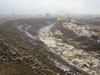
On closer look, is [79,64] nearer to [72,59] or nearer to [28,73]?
[72,59]

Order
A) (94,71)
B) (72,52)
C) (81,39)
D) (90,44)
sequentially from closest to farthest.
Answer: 1. (94,71)
2. (72,52)
3. (90,44)
4. (81,39)

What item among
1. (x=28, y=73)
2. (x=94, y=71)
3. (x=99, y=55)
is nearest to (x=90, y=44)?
(x=99, y=55)

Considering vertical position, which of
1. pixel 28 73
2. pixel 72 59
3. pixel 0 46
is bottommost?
pixel 72 59

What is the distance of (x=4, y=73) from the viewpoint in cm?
797

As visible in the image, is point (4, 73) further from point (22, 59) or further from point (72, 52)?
point (72, 52)

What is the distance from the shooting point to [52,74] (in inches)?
369

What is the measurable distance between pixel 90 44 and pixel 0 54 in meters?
14.5

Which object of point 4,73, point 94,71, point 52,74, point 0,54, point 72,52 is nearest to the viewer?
point 4,73

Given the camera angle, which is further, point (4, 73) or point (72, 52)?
point (72, 52)

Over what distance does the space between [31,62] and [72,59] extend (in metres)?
6.76

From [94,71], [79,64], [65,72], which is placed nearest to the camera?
[65,72]

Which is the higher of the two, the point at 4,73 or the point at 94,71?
the point at 4,73

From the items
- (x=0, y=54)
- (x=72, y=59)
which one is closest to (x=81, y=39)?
(x=72, y=59)

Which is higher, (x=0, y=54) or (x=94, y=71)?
(x=0, y=54)
